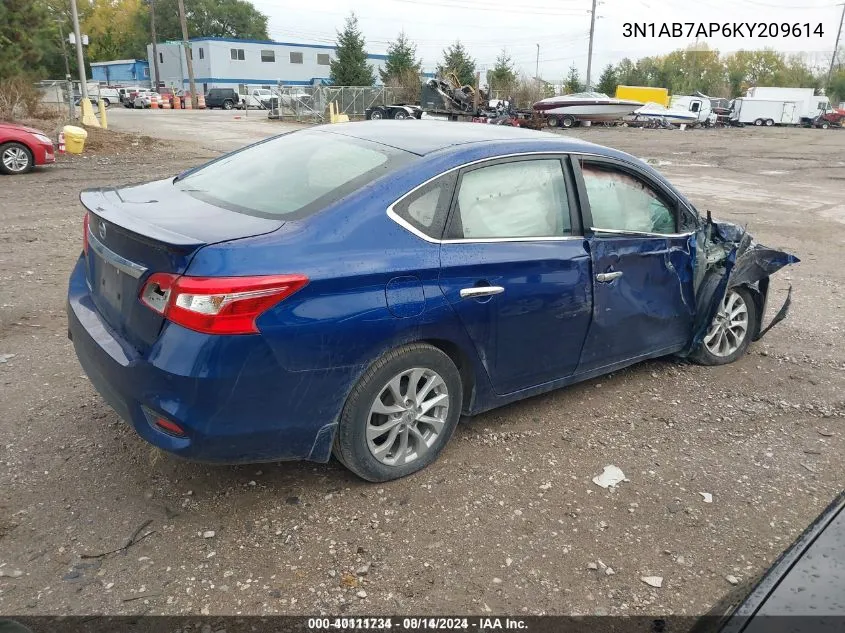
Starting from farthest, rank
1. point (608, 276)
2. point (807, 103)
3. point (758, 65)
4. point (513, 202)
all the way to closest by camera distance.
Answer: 1. point (758, 65)
2. point (807, 103)
3. point (608, 276)
4. point (513, 202)

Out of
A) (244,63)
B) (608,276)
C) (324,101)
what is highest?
(244,63)

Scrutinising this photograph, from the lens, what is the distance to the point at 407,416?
3.19 meters

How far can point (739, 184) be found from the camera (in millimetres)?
15586

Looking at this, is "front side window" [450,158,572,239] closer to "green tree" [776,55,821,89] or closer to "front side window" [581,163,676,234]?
"front side window" [581,163,676,234]

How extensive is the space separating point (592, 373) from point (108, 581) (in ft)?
8.90

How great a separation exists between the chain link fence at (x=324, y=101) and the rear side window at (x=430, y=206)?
34.1 metres

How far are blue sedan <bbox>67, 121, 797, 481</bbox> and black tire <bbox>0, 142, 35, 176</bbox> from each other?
35.7 ft

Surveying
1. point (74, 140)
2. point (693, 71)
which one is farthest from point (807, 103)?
point (74, 140)

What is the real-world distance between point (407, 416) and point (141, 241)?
1.39m

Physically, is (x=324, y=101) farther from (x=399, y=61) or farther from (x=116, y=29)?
(x=116, y=29)

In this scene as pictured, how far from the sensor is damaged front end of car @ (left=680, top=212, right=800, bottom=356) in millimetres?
4457

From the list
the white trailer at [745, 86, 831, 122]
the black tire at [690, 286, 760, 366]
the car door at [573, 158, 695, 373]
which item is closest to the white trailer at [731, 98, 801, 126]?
the white trailer at [745, 86, 831, 122]

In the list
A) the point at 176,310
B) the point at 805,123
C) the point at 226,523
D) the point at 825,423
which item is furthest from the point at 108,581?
the point at 805,123

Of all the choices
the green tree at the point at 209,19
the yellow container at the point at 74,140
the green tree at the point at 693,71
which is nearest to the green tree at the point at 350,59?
the yellow container at the point at 74,140
